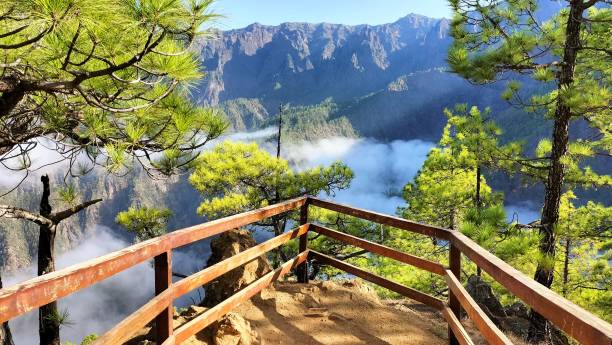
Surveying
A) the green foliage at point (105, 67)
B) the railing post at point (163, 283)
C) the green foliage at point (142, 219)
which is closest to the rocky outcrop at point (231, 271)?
the green foliage at point (105, 67)

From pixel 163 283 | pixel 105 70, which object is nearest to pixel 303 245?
pixel 163 283

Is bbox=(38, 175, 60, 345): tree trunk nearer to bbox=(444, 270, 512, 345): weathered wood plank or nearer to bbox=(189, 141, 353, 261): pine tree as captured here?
bbox=(444, 270, 512, 345): weathered wood plank

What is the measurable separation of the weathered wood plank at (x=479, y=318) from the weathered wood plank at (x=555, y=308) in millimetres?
313

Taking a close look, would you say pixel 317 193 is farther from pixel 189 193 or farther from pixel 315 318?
pixel 189 193

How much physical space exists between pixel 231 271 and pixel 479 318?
131 inches

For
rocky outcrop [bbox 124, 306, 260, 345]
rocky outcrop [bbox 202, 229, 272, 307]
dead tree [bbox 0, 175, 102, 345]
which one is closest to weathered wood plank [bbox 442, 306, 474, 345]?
rocky outcrop [bbox 124, 306, 260, 345]

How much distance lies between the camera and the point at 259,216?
4520mm

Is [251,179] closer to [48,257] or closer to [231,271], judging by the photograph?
[48,257]

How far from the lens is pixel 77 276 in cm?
205

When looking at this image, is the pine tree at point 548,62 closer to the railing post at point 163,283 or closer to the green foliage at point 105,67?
the green foliage at point 105,67

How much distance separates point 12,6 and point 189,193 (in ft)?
669

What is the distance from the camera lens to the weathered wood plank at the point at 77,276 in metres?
1.66

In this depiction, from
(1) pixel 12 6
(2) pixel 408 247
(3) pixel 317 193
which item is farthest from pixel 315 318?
(2) pixel 408 247

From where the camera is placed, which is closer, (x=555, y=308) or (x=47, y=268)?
(x=555, y=308)
